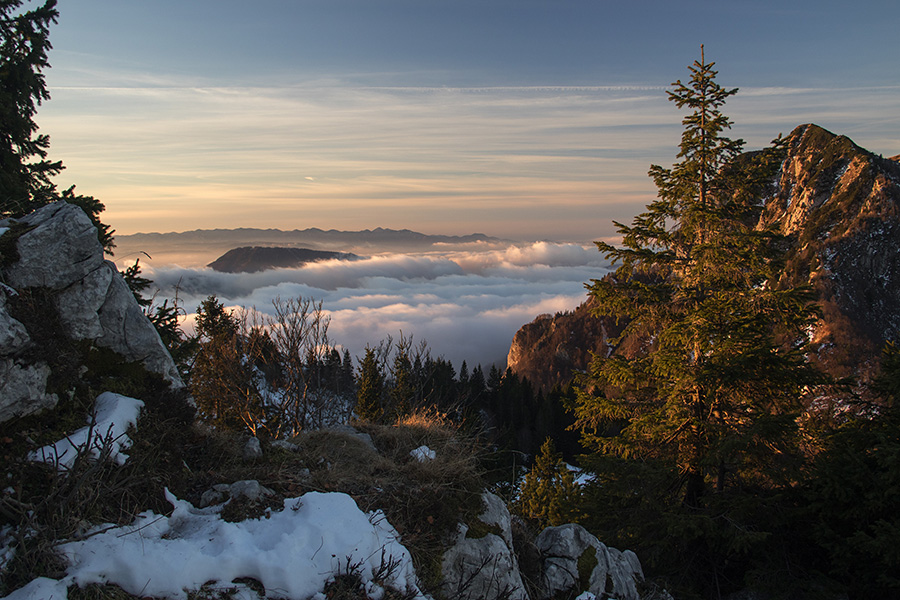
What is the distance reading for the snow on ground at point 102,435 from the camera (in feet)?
13.0

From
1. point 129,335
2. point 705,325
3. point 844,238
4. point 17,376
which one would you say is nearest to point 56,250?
point 129,335

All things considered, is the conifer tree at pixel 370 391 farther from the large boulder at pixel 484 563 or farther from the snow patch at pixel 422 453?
the large boulder at pixel 484 563

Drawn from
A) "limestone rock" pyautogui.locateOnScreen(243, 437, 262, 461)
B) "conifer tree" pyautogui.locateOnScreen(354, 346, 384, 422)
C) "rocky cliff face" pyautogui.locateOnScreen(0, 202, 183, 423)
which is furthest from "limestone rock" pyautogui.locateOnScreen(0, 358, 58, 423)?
"conifer tree" pyautogui.locateOnScreen(354, 346, 384, 422)

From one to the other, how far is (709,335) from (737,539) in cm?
370

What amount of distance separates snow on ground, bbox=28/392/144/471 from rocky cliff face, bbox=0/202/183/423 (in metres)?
0.41

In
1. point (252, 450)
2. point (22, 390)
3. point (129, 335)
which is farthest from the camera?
point (252, 450)

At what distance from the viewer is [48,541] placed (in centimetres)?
330

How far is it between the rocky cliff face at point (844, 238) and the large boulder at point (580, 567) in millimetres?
76015

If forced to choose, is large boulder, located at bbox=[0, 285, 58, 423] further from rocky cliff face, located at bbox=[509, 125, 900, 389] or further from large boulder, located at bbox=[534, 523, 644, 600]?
rocky cliff face, located at bbox=[509, 125, 900, 389]

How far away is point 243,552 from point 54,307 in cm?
339

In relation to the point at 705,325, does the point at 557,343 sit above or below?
below

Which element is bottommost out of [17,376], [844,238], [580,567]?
[580,567]

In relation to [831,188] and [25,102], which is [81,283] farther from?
[831,188]

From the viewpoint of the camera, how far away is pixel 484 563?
15.2 feet
